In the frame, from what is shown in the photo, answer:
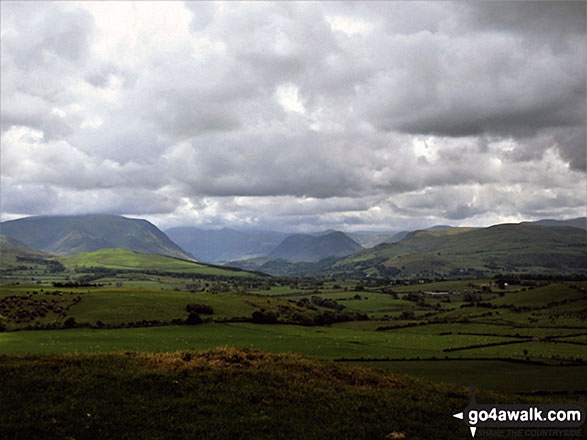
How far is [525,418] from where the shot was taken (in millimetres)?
26125

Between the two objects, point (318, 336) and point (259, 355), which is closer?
point (259, 355)

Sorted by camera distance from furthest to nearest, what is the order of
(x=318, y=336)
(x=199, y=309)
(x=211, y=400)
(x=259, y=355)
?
(x=199, y=309) → (x=318, y=336) → (x=259, y=355) → (x=211, y=400)

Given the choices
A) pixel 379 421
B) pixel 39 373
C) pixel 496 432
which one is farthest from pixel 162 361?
pixel 496 432

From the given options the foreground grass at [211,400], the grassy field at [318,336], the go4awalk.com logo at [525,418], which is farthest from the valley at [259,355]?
the go4awalk.com logo at [525,418]

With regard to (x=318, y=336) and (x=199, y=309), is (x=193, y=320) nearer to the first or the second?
(x=199, y=309)

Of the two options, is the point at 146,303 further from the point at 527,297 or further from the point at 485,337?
the point at 527,297

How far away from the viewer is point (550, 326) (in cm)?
12456

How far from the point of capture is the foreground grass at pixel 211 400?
72.0 ft

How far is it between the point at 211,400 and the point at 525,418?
783 inches

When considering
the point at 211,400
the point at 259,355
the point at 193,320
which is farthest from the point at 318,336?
the point at 211,400

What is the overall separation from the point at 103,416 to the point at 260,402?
9.09 metres

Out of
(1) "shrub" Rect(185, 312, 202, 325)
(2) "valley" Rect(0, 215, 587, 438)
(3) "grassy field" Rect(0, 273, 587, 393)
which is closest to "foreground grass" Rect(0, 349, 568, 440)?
(2) "valley" Rect(0, 215, 587, 438)

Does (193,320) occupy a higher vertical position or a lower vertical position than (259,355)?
lower

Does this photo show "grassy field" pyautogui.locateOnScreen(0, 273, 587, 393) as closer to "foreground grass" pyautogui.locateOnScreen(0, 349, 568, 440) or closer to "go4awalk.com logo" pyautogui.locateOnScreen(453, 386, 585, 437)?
"go4awalk.com logo" pyautogui.locateOnScreen(453, 386, 585, 437)
